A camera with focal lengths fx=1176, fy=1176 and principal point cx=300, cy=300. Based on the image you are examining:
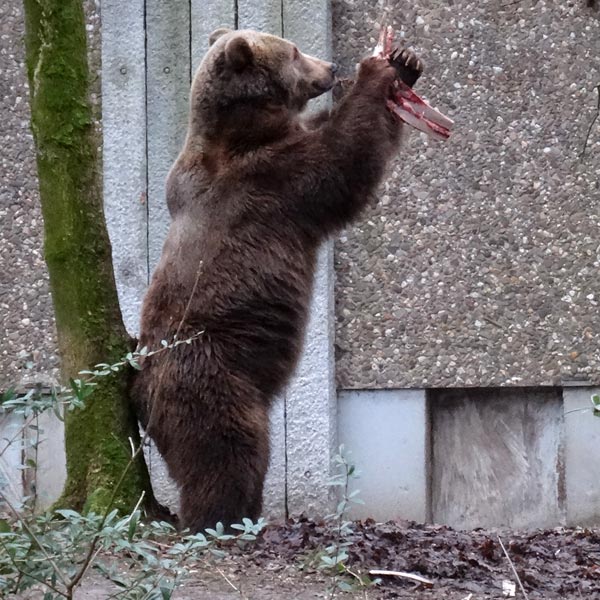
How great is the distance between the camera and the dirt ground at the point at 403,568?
3.79 m

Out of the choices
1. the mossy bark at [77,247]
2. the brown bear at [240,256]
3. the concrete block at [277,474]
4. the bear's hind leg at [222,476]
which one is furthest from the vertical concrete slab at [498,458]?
the mossy bark at [77,247]

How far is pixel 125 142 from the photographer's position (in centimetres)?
676

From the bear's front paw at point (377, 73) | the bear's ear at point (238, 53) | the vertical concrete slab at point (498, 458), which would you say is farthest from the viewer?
the vertical concrete slab at point (498, 458)

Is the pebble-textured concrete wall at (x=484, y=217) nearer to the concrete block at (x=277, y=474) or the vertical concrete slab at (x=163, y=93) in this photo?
the concrete block at (x=277, y=474)

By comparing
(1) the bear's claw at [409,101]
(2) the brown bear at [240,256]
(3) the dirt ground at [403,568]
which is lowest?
(3) the dirt ground at [403,568]


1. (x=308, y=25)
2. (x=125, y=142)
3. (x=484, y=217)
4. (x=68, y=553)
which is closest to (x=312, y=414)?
A: (x=484, y=217)

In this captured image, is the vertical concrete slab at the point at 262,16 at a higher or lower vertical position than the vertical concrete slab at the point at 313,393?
higher

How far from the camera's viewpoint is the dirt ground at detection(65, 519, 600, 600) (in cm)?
379

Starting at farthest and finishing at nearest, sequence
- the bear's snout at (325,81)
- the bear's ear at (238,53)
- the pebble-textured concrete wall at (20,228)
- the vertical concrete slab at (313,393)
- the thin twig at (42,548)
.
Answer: the pebble-textured concrete wall at (20,228), the vertical concrete slab at (313,393), the bear's snout at (325,81), the bear's ear at (238,53), the thin twig at (42,548)

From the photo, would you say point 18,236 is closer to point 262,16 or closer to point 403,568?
point 262,16

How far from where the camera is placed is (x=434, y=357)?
6652 mm

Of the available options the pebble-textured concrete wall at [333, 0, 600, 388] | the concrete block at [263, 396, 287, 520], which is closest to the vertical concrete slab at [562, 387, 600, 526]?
Answer: the pebble-textured concrete wall at [333, 0, 600, 388]

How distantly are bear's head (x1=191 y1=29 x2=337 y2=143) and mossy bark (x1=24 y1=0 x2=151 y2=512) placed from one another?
56 cm

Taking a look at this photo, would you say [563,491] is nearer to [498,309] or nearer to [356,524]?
[498,309]
